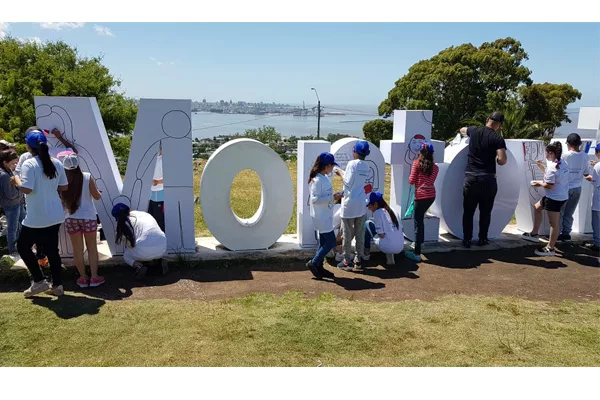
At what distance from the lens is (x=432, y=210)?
7.82 m

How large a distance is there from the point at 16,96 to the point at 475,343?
12428 millimetres

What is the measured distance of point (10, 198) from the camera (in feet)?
19.8

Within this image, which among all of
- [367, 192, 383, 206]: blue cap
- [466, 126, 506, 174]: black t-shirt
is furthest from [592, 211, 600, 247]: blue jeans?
[367, 192, 383, 206]: blue cap

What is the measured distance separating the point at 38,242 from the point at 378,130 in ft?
86.8

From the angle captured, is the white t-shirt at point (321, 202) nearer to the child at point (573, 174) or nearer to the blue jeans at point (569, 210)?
the child at point (573, 174)

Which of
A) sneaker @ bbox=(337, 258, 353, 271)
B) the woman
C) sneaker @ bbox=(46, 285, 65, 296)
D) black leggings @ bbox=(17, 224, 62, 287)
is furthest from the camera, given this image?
sneaker @ bbox=(337, 258, 353, 271)

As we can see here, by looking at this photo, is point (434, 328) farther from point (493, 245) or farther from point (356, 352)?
point (493, 245)

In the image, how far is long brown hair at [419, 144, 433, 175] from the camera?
660cm

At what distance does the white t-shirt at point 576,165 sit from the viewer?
748 cm

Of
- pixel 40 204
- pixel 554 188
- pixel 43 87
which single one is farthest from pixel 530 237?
pixel 43 87

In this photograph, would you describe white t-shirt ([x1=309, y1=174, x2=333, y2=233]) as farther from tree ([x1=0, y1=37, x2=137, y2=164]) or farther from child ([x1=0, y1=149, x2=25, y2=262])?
tree ([x1=0, y1=37, x2=137, y2=164])

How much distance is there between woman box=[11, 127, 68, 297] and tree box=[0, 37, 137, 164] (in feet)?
20.6

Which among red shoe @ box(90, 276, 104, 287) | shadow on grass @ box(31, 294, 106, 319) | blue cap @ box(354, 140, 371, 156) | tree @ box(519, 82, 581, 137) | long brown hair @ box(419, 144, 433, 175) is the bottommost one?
shadow on grass @ box(31, 294, 106, 319)

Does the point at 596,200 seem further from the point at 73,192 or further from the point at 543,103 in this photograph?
the point at 543,103
